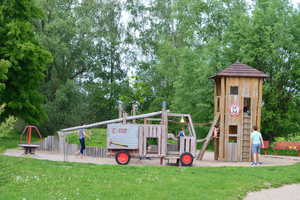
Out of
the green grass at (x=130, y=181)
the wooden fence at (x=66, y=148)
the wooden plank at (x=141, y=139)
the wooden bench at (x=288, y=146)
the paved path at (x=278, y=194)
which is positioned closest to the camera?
the green grass at (x=130, y=181)

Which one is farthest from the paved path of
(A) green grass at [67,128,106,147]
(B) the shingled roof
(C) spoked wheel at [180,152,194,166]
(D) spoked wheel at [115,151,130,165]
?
(A) green grass at [67,128,106,147]

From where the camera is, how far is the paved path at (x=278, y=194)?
11078 mm

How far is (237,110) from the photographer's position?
2170cm

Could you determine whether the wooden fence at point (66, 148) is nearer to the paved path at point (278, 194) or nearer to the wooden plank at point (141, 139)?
the wooden plank at point (141, 139)

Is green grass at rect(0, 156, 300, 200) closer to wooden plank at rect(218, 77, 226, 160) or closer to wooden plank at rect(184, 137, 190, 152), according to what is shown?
wooden plank at rect(184, 137, 190, 152)

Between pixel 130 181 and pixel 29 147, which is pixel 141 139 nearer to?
pixel 29 147

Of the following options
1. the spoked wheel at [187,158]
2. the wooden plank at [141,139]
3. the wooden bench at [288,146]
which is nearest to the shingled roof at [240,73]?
the spoked wheel at [187,158]

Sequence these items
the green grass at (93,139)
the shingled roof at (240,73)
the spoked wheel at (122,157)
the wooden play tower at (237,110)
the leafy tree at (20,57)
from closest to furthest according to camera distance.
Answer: the spoked wheel at (122,157) → the wooden play tower at (237,110) → the shingled roof at (240,73) → the leafy tree at (20,57) → the green grass at (93,139)

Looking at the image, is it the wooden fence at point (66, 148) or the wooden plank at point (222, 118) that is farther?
the wooden fence at point (66, 148)

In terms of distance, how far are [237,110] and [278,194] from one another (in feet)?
33.5

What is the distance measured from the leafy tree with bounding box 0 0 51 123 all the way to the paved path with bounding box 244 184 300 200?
59.8 feet

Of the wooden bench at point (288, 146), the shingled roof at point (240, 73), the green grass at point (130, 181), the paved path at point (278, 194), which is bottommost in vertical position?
the paved path at point (278, 194)

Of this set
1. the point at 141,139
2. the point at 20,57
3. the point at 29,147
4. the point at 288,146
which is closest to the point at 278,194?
the point at 141,139

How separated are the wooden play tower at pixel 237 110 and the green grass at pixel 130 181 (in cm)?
479
